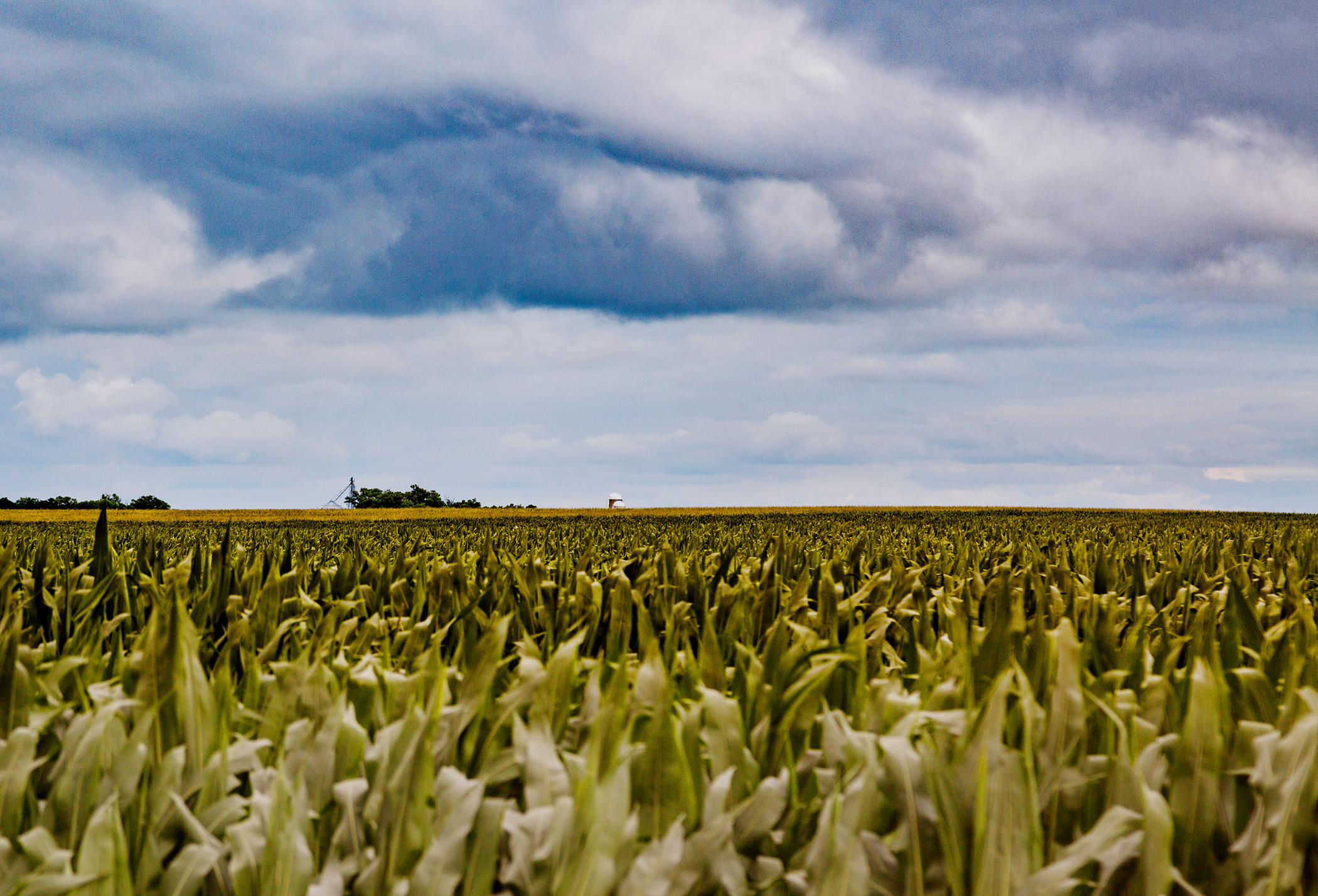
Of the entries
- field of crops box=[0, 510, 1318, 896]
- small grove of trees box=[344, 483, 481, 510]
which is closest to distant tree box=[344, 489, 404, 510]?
small grove of trees box=[344, 483, 481, 510]

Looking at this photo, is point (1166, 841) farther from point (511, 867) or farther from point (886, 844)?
point (511, 867)

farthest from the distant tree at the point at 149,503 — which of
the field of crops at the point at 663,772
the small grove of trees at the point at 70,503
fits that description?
the field of crops at the point at 663,772

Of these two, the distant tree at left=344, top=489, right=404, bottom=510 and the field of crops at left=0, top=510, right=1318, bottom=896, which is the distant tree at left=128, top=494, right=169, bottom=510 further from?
the field of crops at left=0, top=510, right=1318, bottom=896

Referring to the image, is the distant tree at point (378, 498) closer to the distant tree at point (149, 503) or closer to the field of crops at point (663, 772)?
the distant tree at point (149, 503)

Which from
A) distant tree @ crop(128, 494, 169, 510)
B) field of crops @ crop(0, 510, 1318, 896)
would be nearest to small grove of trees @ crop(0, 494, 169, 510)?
distant tree @ crop(128, 494, 169, 510)

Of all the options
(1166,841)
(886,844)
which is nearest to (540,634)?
(886,844)

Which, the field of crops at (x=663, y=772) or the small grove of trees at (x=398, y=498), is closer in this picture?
the field of crops at (x=663, y=772)

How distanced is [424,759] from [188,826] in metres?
0.38

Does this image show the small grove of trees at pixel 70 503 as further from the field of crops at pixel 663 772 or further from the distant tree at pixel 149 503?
the field of crops at pixel 663 772

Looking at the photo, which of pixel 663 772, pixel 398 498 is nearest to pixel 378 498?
pixel 398 498

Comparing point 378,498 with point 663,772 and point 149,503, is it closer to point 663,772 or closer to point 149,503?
point 149,503

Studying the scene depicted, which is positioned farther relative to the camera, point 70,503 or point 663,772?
point 70,503

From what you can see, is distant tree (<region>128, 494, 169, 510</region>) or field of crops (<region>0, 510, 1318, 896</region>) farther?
distant tree (<region>128, 494, 169, 510</region>)

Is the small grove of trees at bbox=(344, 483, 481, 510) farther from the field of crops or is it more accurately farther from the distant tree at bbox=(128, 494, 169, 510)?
the field of crops
